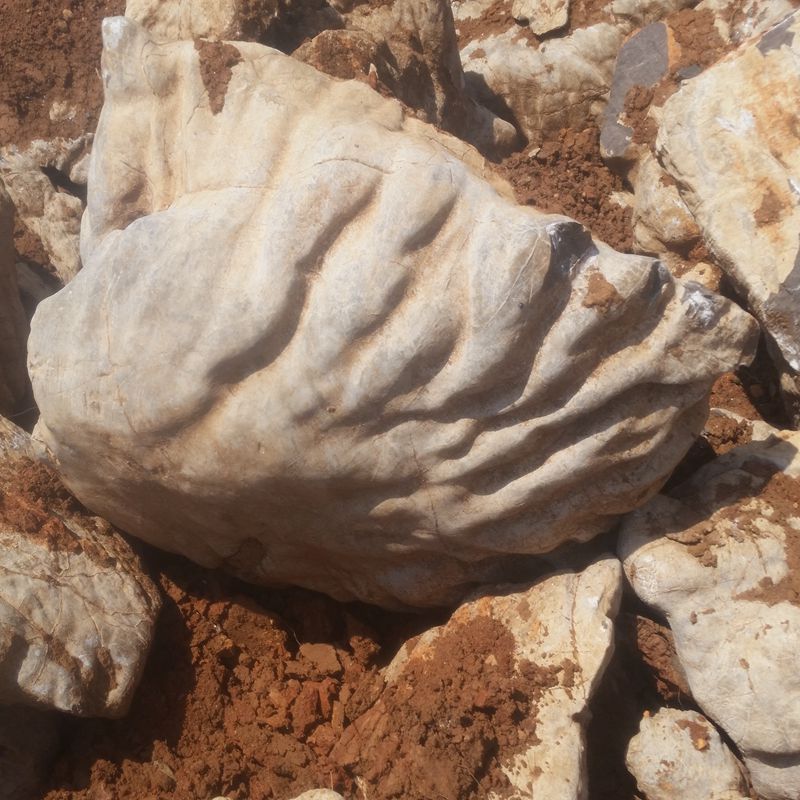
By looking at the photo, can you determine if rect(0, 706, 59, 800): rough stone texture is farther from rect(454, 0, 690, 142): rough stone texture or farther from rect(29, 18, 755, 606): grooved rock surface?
rect(454, 0, 690, 142): rough stone texture

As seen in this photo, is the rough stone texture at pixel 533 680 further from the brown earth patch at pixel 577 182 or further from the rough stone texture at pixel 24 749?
the brown earth patch at pixel 577 182

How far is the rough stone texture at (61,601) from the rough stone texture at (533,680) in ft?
2.71

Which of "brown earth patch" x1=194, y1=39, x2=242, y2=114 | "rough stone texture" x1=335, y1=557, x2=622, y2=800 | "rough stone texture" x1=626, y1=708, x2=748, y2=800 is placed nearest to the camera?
"rough stone texture" x1=335, y1=557, x2=622, y2=800

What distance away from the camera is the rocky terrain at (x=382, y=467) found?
2441mm

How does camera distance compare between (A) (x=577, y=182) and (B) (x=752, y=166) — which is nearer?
(B) (x=752, y=166)

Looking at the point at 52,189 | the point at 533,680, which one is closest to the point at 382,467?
the point at 533,680

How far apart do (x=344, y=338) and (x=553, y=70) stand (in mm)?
3142

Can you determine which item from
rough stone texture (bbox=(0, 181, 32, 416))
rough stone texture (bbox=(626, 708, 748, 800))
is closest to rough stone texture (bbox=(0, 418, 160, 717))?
rough stone texture (bbox=(0, 181, 32, 416))

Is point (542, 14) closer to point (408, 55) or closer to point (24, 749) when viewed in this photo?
point (408, 55)

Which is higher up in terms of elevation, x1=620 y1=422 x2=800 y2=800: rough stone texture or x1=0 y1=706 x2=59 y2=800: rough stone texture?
x1=620 y1=422 x2=800 y2=800: rough stone texture

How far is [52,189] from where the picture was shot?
4.35m

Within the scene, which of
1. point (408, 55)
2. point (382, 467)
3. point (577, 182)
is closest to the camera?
point (382, 467)

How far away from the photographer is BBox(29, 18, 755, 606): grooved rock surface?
240 centimetres

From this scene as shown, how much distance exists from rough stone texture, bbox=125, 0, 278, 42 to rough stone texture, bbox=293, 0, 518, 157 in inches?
11.7
